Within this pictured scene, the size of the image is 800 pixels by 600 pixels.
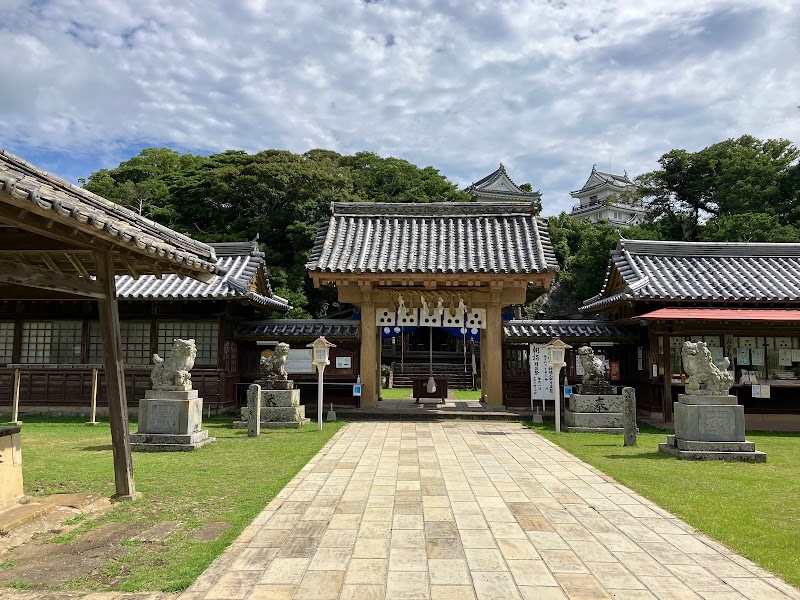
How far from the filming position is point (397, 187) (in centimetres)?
4162

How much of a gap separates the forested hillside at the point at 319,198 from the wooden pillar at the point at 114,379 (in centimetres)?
2199

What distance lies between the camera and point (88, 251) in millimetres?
6633

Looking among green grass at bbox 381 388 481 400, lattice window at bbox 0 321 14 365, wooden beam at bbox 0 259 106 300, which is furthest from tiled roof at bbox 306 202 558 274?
lattice window at bbox 0 321 14 365

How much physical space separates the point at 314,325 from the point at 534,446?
8673 mm

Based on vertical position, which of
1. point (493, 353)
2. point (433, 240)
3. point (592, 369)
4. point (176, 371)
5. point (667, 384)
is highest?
point (433, 240)

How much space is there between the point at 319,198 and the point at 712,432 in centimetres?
2895

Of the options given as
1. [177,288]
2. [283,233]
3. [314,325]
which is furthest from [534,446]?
[283,233]

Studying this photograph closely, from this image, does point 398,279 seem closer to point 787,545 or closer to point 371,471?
point 371,471

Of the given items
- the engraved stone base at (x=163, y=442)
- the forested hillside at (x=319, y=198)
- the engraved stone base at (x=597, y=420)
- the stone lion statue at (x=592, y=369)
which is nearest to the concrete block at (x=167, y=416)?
the engraved stone base at (x=163, y=442)

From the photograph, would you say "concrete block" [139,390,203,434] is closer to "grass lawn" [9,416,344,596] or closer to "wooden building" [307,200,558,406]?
"grass lawn" [9,416,344,596]

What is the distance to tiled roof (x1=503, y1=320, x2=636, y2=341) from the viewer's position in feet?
53.8

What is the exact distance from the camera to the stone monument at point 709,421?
9.32 m

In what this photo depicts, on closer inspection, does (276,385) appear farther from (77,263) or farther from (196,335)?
(77,263)

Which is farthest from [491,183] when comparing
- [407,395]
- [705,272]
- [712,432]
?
[712,432]
